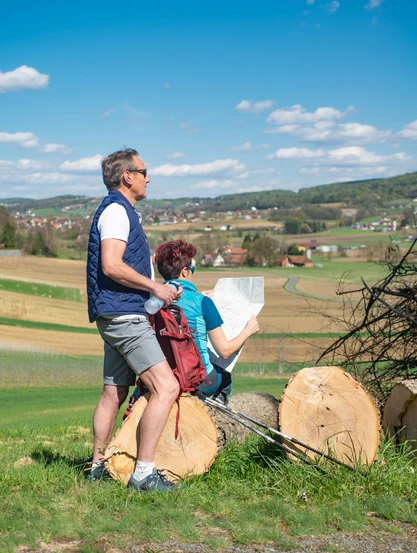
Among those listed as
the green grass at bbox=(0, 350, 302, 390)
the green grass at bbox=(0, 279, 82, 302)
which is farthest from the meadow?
the green grass at bbox=(0, 279, 82, 302)

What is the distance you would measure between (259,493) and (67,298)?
62.3m

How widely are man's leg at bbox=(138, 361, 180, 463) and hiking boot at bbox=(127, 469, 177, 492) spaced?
0.10m

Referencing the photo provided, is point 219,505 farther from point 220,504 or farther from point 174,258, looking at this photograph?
point 174,258

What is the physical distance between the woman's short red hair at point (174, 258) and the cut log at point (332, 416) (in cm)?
112

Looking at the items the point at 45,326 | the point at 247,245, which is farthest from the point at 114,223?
the point at 247,245

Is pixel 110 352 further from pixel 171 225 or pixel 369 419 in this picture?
pixel 171 225

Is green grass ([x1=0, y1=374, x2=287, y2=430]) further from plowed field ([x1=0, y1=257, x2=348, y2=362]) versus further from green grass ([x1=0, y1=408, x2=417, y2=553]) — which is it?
green grass ([x1=0, y1=408, x2=417, y2=553])

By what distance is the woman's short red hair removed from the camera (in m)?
4.93

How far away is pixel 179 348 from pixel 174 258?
2.29 feet

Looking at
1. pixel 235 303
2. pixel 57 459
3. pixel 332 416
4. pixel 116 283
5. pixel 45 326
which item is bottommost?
pixel 45 326

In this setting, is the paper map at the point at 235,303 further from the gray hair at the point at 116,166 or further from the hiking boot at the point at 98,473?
the gray hair at the point at 116,166

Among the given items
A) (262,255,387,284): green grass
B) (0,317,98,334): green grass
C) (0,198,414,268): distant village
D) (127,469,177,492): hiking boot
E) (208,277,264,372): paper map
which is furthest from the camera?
(0,198,414,268): distant village

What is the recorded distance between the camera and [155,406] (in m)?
4.32

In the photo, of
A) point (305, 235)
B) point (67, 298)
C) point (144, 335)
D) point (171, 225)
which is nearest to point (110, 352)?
point (144, 335)
